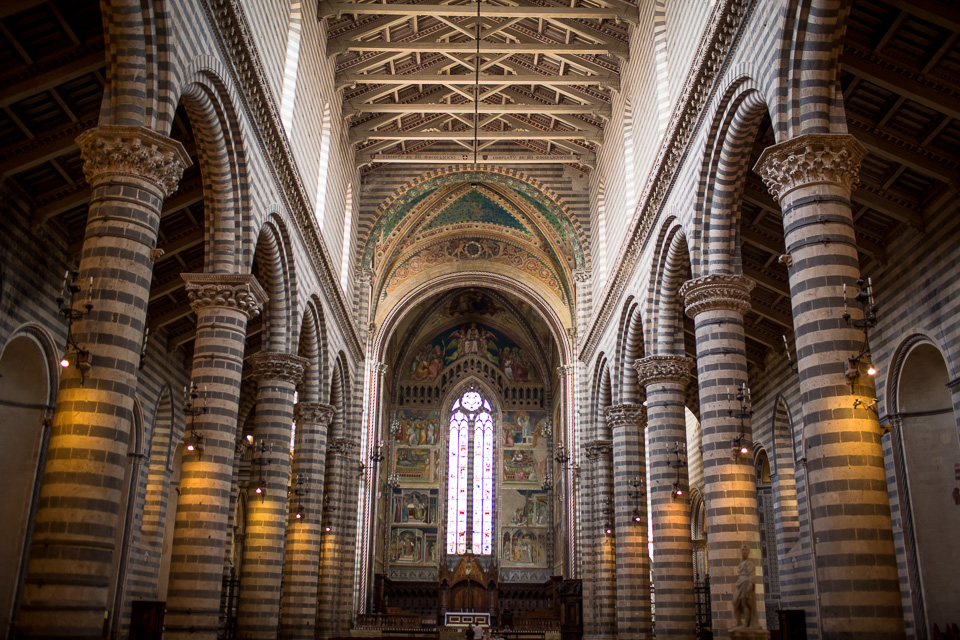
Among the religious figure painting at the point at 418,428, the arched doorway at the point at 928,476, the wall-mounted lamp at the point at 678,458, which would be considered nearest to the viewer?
the arched doorway at the point at 928,476

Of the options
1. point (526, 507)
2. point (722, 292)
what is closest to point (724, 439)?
point (722, 292)

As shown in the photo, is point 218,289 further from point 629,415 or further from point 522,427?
point 522,427

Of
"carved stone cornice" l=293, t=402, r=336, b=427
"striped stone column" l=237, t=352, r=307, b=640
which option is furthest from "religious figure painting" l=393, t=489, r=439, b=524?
"striped stone column" l=237, t=352, r=307, b=640

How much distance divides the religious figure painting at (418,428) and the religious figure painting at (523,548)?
5.94 metres

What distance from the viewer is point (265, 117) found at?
1741 cm

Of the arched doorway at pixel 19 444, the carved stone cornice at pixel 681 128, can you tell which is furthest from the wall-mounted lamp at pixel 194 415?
the carved stone cornice at pixel 681 128

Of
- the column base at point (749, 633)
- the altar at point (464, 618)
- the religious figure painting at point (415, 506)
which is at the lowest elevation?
the column base at point (749, 633)

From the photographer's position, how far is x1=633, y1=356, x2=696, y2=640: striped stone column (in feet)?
63.0

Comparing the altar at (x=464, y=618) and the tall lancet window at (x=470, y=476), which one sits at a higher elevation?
the tall lancet window at (x=470, y=476)

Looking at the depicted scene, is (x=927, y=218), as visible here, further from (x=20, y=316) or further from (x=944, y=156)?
(x=20, y=316)

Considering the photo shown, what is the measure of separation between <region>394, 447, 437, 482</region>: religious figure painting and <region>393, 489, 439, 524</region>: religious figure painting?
0.72 m

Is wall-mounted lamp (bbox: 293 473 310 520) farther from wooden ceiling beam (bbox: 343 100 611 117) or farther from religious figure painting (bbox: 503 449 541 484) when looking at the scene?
religious figure painting (bbox: 503 449 541 484)

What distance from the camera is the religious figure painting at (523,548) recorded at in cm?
4228

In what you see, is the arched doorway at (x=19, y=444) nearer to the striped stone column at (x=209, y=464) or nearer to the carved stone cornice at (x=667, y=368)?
the striped stone column at (x=209, y=464)
